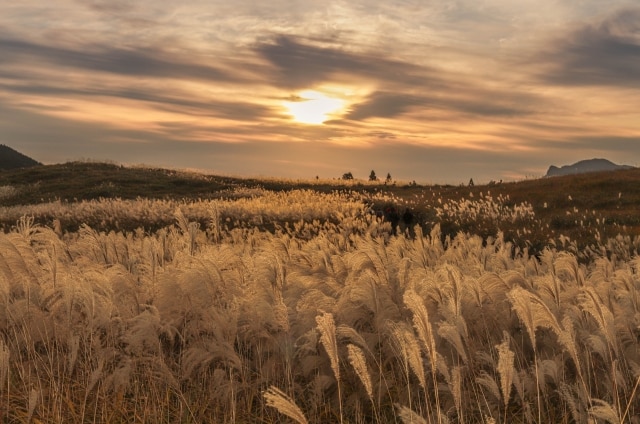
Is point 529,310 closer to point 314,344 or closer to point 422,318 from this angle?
point 422,318

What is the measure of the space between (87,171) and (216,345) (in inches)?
2000

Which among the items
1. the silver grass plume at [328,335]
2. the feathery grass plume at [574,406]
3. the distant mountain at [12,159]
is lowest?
the feathery grass plume at [574,406]

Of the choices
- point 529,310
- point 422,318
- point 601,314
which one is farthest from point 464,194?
point 422,318

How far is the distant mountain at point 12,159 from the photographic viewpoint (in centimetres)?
11262

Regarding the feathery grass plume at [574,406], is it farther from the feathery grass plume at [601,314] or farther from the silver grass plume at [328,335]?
the silver grass plume at [328,335]

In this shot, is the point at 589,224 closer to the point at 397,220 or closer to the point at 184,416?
the point at 397,220

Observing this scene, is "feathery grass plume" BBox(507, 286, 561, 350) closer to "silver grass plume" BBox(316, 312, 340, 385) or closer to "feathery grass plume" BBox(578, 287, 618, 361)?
"feathery grass plume" BBox(578, 287, 618, 361)

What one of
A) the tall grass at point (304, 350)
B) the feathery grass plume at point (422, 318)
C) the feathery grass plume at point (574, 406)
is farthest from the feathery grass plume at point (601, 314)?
the feathery grass plume at point (422, 318)

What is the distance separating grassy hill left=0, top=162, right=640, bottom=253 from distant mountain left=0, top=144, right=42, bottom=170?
6416 centimetres

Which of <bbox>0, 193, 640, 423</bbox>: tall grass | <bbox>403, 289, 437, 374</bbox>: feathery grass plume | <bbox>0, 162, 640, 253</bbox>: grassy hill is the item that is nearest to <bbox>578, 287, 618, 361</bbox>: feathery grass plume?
<bbox>0, 193, 640, 423</bbox>: tall grass

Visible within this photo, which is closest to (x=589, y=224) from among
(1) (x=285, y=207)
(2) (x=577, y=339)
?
(1) (x=285, y=207)

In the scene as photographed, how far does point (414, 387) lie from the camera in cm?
531

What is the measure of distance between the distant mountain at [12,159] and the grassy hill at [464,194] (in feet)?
210

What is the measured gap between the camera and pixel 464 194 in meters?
29.5
